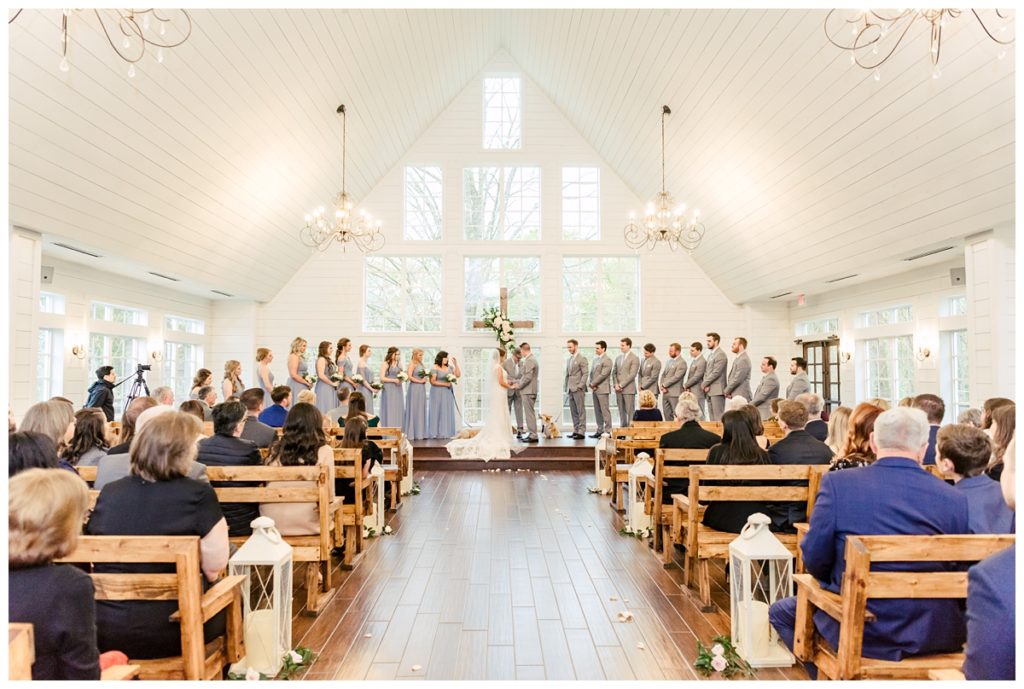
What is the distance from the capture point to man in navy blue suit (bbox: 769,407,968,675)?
2.24m

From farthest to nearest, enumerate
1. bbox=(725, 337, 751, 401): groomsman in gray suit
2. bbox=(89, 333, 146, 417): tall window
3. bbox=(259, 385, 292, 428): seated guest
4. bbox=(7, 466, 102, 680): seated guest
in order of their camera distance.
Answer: bbox=(725, 337, 751, 401): groomsman in gray suit < bbox=(89, 333, 146, 417): tall window < bbox=(259, 385, 292, 428): seated guest < bbox=(7, 466, 102, 680): seated guest

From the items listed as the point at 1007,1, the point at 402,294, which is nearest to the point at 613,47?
the point at 402,294

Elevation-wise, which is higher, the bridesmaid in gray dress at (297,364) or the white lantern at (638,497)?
the bridesmaid in gray dress at (297,364)

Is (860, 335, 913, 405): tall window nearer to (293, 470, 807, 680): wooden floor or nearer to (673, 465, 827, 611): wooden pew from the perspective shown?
(293, 470, 807, 680): wooden floor

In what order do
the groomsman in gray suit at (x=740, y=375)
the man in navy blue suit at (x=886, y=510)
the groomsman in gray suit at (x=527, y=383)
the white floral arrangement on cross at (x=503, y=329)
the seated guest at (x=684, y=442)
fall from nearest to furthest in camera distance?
the man in navy blue suit at (x=886, y=510) → the seated guest at (x=684, y=442) → the groomsman in gray suit at (x=740, y=375) → the white floral arrangement on cross at (x=503, y=329) → the groomsman in gray suit at (x=527, y=383)

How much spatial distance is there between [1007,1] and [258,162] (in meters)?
8.38

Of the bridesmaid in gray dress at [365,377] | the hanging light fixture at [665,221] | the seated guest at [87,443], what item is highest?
the hanging light fixture at [665,221]

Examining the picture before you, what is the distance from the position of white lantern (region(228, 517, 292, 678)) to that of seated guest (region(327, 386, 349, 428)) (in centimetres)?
361

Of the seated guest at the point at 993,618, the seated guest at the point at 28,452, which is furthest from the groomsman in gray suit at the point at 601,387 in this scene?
the seated guest at the point at 993,618

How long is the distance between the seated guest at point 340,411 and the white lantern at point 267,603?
142 inches

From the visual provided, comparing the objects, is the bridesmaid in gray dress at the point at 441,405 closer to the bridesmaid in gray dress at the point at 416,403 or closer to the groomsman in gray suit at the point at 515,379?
the bridesmaid in gray dress at the point at 416,403

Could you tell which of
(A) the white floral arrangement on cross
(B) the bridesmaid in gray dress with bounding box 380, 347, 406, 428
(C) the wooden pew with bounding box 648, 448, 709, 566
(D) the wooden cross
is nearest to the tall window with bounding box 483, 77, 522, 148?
(D) the wooden cross

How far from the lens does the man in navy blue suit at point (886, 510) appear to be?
7.36ft

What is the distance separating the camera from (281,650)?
291 cm
